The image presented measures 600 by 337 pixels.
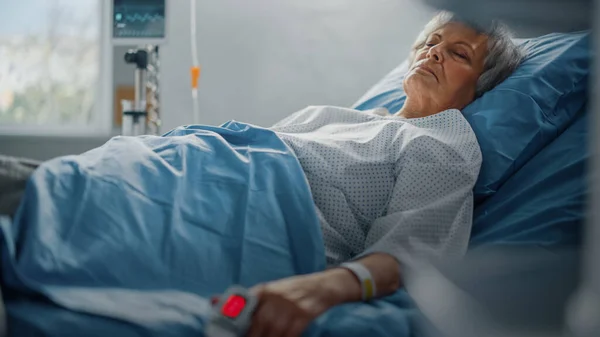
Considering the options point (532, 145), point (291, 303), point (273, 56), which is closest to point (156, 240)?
point (291, 303)

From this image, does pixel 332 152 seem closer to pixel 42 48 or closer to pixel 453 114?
pixel 453 114

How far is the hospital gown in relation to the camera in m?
0.92

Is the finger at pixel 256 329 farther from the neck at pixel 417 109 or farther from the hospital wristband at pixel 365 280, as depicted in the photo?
the neck at pixel 417 109

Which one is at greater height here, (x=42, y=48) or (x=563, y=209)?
(x=42, y=48)

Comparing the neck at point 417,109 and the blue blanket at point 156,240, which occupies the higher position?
the neck at point 417,109

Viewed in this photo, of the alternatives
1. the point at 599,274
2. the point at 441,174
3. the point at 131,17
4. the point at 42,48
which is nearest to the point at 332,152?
the point at 441,174

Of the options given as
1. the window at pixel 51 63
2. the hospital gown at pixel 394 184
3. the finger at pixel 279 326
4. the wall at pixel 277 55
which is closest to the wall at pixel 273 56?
the wall at pixel 277 55

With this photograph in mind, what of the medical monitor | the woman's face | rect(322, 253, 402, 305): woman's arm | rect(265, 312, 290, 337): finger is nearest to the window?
the medical monitor

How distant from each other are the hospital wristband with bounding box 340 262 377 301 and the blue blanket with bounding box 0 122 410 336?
2 centimetres

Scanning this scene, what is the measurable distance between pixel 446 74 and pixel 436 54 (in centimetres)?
5

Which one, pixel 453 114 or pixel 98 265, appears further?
pixel 453 114

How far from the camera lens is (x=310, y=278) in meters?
0.72

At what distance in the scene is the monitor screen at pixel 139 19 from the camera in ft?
7.02

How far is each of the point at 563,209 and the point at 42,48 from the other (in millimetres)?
2201
